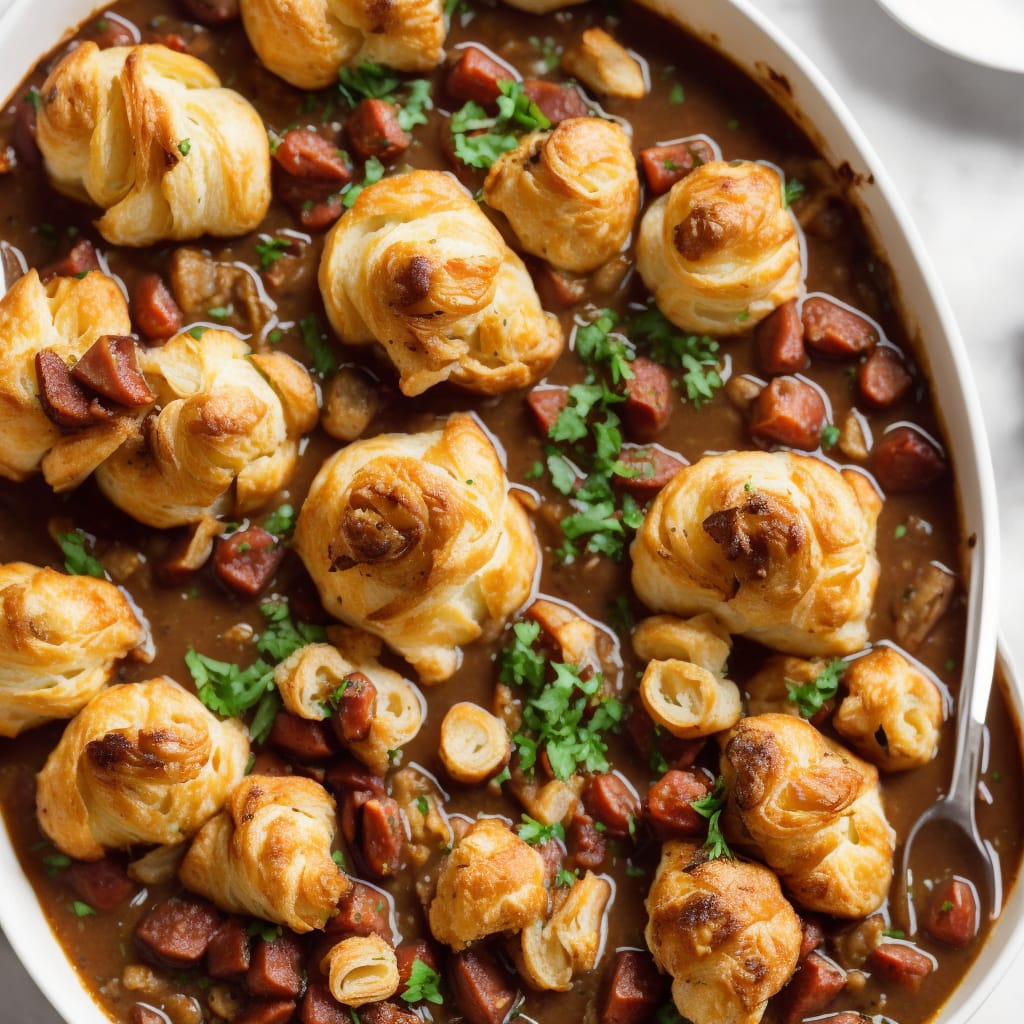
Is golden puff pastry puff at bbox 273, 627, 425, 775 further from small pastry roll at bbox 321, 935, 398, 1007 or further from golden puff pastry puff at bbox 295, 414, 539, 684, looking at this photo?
small pastry roll at bbox 321, 935, 398, 1007

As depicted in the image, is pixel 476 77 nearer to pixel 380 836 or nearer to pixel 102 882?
pixel 380 836

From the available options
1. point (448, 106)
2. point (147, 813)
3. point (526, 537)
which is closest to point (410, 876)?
point (147, 813)

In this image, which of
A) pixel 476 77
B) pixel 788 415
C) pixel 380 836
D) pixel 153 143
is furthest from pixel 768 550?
pixel 153 143

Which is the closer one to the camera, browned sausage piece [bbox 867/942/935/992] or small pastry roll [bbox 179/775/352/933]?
small pastry roll [bbox 179/775/352/933]

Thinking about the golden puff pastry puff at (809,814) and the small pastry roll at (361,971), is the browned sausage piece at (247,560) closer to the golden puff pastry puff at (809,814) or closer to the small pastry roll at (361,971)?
the small pastry roll at (361,971)

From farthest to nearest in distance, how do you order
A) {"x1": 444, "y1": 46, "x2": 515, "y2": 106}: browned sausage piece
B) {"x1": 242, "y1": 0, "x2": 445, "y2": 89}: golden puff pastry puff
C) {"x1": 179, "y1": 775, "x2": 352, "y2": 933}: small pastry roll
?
1. {"x1": 444, "y1": 46, "x2": 515, "y2": 106}: browned sausage piece
2. {"x1": 242, "y1": 0, "x2": 445, "y2": 89}: golden puff pastry puff
3. {"x1": 179, "y1": 775, "x2": 352, "y2": 933}: small pastry roll

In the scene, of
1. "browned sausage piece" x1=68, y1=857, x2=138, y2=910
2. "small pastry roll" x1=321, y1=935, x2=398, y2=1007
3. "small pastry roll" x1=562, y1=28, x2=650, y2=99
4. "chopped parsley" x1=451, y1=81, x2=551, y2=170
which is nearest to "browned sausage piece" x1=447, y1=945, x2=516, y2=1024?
"small pastry roll" x1=321, y1=935, x2=398, y2=1007
